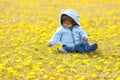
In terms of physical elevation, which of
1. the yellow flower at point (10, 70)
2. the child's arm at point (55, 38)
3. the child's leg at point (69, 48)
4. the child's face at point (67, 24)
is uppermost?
the child's face at point (67, 24)

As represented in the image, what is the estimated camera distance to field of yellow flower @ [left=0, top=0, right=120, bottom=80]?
7.14 meters

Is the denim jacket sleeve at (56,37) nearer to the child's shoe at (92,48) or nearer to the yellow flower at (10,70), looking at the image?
the child's shoe at (92,48)

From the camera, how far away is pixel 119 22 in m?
13.4

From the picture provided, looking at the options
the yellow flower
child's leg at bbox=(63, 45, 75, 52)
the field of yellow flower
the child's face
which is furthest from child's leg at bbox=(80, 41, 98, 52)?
the yellow flower

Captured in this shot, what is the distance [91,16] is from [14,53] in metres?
6.85

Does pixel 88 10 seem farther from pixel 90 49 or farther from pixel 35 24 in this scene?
pixel 90 49

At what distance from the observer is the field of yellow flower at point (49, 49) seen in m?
7.14

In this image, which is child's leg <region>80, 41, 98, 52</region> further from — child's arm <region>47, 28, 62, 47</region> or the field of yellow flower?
child's arm <region>47, 28, 62, 47</region>

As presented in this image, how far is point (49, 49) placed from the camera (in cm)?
912

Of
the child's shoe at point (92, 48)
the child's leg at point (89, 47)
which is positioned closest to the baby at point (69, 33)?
the child's leg at point (89, 47)

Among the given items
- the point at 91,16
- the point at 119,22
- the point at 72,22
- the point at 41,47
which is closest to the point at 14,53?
the point at 41,47

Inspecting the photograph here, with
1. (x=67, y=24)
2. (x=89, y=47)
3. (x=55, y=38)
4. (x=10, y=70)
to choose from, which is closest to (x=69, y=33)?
(x=67, y=24)

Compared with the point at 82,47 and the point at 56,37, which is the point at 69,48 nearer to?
the point at 82,47

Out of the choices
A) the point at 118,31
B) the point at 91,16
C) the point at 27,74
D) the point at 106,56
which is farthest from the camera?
the point at 91,16
